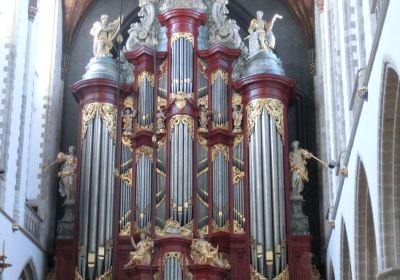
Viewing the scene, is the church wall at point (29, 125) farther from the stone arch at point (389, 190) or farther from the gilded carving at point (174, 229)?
the stone arch at point (389, 190)

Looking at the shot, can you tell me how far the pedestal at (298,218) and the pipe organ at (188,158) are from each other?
1.25 ft

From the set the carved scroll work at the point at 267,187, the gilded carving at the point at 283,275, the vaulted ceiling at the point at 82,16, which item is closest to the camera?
the gilded carving at the point at 283,275

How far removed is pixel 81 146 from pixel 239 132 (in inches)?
187

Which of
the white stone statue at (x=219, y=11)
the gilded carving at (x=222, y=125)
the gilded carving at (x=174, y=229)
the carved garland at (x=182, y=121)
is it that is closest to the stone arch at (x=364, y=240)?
the gilded carving at (x=174, y=229)

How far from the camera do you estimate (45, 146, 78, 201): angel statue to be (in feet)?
84.0

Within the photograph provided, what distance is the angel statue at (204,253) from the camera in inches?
915

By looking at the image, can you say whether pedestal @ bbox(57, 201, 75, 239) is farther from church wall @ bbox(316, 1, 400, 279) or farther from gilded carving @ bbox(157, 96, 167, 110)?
church wall @ bbox(316, 1, 400, 279)

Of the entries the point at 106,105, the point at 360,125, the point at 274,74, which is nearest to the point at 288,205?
the point at 274,74

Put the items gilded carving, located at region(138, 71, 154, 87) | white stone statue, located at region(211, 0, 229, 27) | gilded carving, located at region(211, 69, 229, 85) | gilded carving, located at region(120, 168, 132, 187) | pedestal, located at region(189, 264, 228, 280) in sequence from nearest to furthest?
pedestal, located at region(189, 264, 228, 280), gilded carving, located at region(120, 168, 132, 187), gilded carving, located at region(211, 69, 229, 85), gilded carving, located at region(138, 71, 154, 87), white stone statue, located at region(211, 0, 229, 27)

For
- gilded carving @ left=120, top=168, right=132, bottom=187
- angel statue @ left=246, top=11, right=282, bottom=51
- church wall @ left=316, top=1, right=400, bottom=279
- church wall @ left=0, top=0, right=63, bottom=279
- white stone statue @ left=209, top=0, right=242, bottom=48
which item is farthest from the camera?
white stone statue @ left=209, top=0, right=242, bottom=48

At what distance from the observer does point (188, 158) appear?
2533 cm

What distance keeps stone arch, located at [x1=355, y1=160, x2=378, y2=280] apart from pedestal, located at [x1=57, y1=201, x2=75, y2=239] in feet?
32.7

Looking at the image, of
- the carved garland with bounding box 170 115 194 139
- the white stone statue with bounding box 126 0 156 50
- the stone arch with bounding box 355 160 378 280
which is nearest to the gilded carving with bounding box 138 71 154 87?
the white stone statue with bounding box 126 0 156 50

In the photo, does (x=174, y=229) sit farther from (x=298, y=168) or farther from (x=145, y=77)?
(x=145, y=77)
